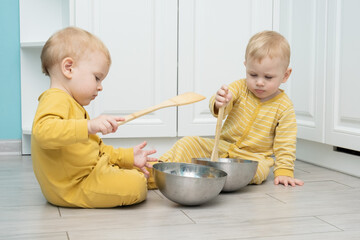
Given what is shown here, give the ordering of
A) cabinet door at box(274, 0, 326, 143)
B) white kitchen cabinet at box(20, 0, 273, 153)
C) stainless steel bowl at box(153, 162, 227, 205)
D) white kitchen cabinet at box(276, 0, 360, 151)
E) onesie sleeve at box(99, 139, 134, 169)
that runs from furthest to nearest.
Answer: white kitchen cabinet at box(20, 0, 273, 153) → cabinet door at box(274, 0, 326, 143) → white kitchen cabinet at box(276, 0, 360, 151) → onesie sleeve at box(99, 139, 134, 169) → stainless steel bowl at box(153, 162, 227, 205)

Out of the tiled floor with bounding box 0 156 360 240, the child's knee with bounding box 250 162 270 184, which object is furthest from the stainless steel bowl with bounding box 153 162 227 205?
the child's knee with bounding box 250 162 270 184

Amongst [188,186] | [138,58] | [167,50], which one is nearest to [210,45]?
[167,50]

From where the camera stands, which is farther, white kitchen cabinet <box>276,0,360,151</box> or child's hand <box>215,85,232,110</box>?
white kitchen cabinet <box>276,0,360,151</box>

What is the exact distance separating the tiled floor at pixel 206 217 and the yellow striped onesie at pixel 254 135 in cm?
15

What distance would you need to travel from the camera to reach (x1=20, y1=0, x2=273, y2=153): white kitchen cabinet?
1806mm

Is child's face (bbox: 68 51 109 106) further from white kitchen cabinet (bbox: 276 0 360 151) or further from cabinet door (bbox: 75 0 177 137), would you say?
white kitchen cabinet (bbox: 276 0 360 151)

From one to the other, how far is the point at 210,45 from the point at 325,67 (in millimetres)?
466

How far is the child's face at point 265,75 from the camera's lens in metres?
1.45

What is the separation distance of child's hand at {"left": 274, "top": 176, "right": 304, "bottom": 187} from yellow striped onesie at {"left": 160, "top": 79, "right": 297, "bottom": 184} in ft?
0.09

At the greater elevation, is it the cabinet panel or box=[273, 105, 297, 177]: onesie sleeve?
the cabinet panel

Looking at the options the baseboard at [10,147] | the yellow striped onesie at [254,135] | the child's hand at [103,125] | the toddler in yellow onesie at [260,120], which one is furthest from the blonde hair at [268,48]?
the baseboard at [10,147]

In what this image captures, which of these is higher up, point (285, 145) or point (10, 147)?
point (285, 145)

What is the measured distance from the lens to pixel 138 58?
72.2 inches

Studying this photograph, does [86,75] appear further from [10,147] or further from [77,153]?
[10,147]
